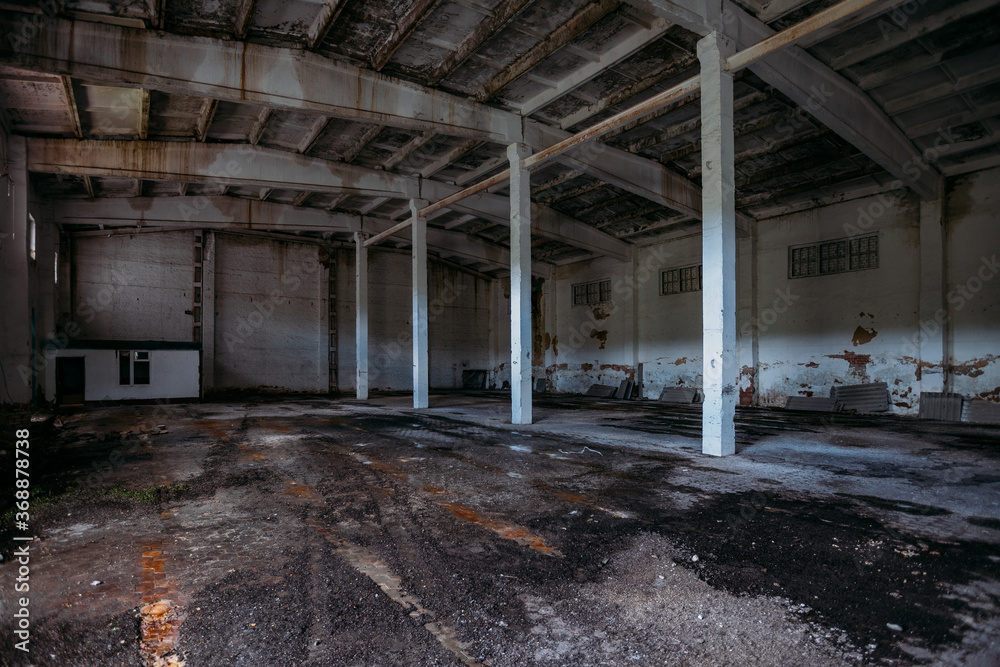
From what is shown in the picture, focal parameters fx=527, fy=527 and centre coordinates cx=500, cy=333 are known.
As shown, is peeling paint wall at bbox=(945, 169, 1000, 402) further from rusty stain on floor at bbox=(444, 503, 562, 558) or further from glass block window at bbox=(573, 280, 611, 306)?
rusty stain on floor at bbox=(444, 503, 562, 558)

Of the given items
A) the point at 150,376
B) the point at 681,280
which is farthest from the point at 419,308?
the point at 150,376

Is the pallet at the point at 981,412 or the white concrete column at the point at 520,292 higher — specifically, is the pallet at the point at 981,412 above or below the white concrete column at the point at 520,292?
below

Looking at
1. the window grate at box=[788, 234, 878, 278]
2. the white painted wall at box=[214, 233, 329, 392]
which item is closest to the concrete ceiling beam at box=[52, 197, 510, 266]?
the white painted wall at box=[214, 233, 329, 392]

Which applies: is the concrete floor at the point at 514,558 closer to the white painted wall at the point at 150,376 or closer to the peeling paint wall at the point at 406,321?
the white painted wall at the point at 150,376

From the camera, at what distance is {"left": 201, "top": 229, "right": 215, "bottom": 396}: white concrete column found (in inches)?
682

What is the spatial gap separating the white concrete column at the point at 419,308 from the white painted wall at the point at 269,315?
702 centimetres

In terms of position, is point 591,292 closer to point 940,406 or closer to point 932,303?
point 932,303

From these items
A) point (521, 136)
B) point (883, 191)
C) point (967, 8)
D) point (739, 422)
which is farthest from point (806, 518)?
point (883, 191)

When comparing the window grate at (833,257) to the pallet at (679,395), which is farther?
the pallet at (679,395)

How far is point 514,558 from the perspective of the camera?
3.31 m

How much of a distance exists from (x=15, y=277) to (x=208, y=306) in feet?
22.7

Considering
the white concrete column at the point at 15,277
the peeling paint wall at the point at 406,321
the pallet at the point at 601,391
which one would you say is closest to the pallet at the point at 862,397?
the pallet at the point at 601,391

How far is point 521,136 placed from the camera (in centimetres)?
1040

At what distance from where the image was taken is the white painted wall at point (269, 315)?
17891 mm
